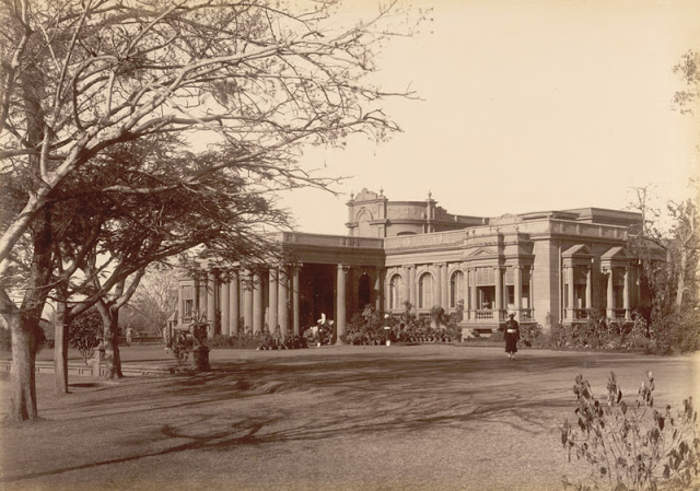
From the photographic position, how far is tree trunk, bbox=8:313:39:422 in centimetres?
1527

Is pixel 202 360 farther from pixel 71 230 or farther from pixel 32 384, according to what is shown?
pixel 32 384

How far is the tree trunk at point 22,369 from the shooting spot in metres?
15.3

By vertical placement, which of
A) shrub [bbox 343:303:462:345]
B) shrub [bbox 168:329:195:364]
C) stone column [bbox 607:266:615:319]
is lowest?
shrub [bbox 343:303:462:345]

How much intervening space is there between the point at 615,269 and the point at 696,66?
40873mm

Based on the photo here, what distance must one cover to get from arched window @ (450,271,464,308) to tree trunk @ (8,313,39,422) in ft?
158

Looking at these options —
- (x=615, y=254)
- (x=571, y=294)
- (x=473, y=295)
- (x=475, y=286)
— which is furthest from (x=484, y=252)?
(x=615, y=254)

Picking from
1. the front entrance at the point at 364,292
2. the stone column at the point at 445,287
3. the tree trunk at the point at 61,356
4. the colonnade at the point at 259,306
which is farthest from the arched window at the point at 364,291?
the tree trunk at the point at 61,356

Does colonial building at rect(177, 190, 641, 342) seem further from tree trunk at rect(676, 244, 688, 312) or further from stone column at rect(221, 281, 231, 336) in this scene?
tree trunk at rect(676, 244, 688, 312)

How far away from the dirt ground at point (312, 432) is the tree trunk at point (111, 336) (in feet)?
5.61

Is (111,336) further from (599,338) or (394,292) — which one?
→ (394,292)

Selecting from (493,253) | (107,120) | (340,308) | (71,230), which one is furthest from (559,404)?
(340,308)

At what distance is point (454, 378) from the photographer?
2239 centimetres

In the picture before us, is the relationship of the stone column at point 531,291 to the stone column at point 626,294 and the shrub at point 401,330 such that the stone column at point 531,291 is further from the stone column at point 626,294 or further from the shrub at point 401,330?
the stone column at point 626,294

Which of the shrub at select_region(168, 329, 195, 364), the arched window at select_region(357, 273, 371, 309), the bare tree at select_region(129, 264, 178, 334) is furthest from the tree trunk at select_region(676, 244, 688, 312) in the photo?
the bare tree at select_region(129, 264, 178, 334)
